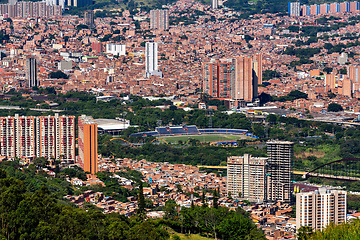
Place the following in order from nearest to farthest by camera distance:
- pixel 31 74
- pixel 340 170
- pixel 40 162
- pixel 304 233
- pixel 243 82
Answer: pixel 304 233 → pixel 40 162 → pixel 340 170 → pixel 243 82 → pixel 31 74

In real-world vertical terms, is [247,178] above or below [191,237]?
above

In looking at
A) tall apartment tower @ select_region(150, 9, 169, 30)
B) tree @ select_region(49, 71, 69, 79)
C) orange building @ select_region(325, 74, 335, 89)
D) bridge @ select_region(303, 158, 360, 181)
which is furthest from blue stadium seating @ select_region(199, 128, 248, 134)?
tall apartment tower @ select_region(150, 9, 169, 30)

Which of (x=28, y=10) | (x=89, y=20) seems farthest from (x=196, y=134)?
(x=28, y=10)

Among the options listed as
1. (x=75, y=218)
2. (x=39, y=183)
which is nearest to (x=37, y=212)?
(x=75, y=218)

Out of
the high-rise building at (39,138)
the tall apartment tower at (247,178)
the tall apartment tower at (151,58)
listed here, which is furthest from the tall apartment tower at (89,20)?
the tall apartment tower at (247,178)

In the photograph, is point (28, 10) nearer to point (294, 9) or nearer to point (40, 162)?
point (294, 9)

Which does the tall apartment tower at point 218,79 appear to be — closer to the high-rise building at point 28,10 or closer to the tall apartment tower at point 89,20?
the tall apartment tower at point 89,20
